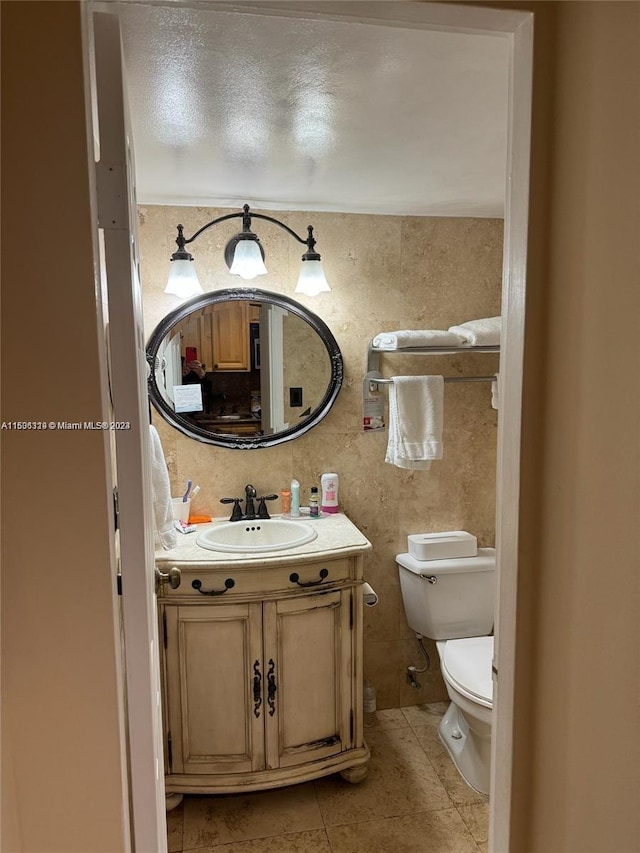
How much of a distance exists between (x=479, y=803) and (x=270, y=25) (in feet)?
8.09

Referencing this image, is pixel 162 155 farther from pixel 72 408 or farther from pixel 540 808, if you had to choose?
pixel 540 808

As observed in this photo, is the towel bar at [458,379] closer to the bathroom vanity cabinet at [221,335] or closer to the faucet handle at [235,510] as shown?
the bathroom vanity cabinet at [221,335]

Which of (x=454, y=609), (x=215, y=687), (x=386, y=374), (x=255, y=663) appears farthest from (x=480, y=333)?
(x=215, y=687)

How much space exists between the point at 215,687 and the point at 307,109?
183cm

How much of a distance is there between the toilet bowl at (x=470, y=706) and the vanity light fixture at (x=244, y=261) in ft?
5.03

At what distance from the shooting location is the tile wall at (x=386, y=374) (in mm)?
2379

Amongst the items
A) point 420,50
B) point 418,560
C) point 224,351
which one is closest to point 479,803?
point 418,560

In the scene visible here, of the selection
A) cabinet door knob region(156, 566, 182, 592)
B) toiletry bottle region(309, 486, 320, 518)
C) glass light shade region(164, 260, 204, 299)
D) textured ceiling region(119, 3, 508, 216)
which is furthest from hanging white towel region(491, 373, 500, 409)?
cabinet door knob region(156, 566, 182, 592)

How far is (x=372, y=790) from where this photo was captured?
2.19 metres

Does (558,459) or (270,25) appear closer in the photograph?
(558,459)

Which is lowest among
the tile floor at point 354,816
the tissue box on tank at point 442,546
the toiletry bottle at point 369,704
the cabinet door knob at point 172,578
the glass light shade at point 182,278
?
the tile floor at point 354,816

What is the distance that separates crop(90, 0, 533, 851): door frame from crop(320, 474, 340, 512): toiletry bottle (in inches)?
54.8

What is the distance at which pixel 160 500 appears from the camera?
1972 mm

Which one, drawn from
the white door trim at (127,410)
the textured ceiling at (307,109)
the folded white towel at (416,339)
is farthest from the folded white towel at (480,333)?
the white door trim at (127,410)
